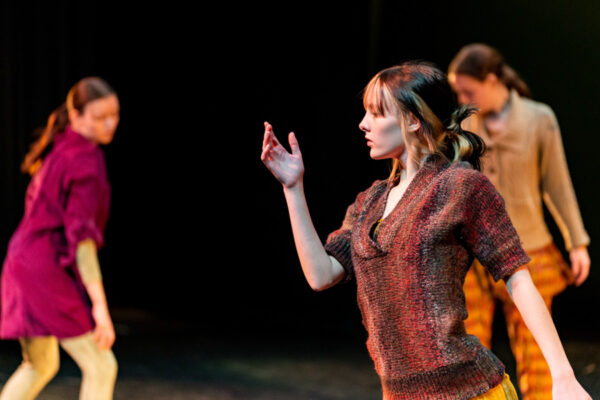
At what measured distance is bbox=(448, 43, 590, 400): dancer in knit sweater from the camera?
3436 mm

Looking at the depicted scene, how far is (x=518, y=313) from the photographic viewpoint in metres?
3.43

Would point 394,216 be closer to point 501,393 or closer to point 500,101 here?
point 501,393

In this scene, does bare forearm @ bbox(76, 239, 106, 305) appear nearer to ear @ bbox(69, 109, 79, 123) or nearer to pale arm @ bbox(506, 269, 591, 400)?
ear @ bbox(69, 109, 79, 123)

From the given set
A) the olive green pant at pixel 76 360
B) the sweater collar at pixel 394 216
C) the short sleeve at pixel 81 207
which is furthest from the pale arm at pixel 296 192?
the olive green pant at pixel 76 360

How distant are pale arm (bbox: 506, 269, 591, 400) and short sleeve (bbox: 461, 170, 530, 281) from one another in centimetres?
4

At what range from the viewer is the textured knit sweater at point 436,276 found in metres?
1.89

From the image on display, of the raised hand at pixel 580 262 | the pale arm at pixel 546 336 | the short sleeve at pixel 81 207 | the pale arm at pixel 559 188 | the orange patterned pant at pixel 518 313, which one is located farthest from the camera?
the raised hand at pixel 580 262

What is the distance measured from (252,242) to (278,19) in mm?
1769

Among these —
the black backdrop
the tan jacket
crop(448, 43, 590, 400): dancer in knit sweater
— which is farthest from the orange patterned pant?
the black backdrop

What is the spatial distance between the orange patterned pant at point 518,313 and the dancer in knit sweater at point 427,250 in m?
1.47

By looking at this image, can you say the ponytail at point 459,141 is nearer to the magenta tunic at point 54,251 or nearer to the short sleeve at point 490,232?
the short sleeve at point 490,232

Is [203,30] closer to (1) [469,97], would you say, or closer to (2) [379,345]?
(1) [469,97]

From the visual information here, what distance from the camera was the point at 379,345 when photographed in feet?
6.45

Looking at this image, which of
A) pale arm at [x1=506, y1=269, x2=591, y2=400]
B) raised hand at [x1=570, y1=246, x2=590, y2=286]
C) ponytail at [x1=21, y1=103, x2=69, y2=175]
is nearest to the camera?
pale arm at [x1=506, y1=269, x2=591, y2=400]
